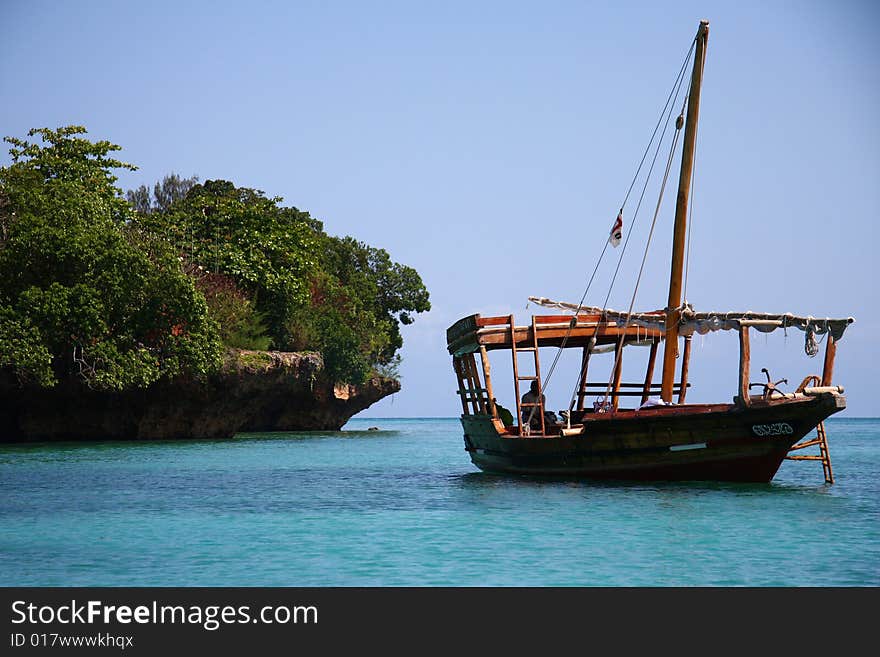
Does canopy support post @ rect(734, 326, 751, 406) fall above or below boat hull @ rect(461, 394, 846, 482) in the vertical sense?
above

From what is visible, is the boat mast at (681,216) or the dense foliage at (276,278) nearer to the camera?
the boat mast at (681,216)

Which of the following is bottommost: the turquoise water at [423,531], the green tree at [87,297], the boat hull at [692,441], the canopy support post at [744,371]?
the turquoise water at [423,531]

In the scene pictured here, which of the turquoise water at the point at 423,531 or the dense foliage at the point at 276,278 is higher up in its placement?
the dense foliage at the point at 276,278

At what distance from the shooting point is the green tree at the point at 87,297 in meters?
33.0

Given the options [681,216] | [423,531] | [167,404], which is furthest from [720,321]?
[167,404]

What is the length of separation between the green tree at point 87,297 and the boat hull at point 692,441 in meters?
18.8

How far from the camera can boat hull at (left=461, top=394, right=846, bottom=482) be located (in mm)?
17938

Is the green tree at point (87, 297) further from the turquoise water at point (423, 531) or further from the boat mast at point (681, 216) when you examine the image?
the boat mast at point (681, 216)

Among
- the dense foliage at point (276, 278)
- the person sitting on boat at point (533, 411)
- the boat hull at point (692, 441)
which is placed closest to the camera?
the boat hull at point (692, 441)

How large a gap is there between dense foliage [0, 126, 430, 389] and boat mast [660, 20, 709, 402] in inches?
777

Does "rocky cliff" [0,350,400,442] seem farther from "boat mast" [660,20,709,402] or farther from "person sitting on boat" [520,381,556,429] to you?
"boat mast" [660,20,709,402]

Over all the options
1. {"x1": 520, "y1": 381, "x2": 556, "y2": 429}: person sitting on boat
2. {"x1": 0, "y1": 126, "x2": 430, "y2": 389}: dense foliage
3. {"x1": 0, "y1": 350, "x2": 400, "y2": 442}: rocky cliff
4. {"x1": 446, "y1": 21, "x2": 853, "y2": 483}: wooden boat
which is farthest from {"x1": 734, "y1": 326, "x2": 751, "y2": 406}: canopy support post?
{"x1": 0, "y1": 350, "x2": 400, "y2": 442}: rocky cliff

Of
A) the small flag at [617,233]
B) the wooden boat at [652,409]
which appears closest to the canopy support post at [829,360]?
the wooden boat at [652,409]
